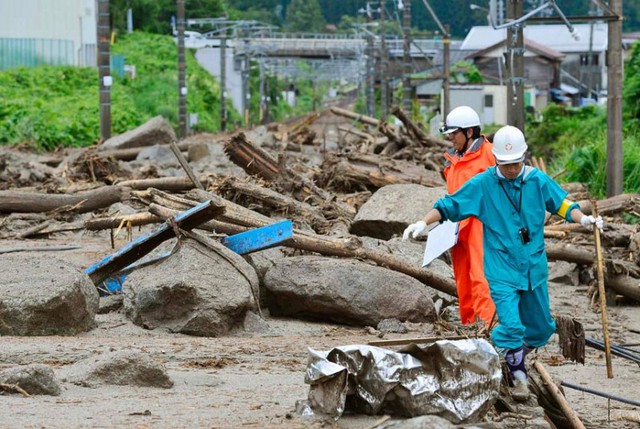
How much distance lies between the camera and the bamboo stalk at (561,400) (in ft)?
24.7

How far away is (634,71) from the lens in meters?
33.2

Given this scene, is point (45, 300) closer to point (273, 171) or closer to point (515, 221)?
point (515, 221)

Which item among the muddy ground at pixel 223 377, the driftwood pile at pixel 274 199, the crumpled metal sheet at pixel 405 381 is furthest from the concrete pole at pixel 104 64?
the crumpled metal sheet at pixel 405 381

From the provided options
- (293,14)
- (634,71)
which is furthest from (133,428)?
(293,14)

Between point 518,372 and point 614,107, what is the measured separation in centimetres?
1193

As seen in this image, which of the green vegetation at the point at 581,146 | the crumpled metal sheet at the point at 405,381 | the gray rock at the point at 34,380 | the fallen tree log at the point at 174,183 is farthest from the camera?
the green vegetation at the point at 581,146

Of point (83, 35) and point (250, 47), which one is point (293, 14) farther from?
point (83, 35)

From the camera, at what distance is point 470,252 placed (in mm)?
10094

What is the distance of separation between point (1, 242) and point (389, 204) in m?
4.17

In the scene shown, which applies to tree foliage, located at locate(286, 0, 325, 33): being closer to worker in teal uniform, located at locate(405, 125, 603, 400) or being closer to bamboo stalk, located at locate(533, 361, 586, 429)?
worker in teal uniform, located at locate(405, 125, 603, 400)

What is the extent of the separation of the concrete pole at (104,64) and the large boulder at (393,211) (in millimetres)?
16033

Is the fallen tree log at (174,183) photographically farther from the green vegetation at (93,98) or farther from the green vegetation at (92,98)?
the green vegetation at (92,98)

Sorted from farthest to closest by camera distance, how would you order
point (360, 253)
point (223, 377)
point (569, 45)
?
point (569, 45) → point (360, 253) → point (223, 377)

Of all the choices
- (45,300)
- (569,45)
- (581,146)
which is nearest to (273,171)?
(45,300)
